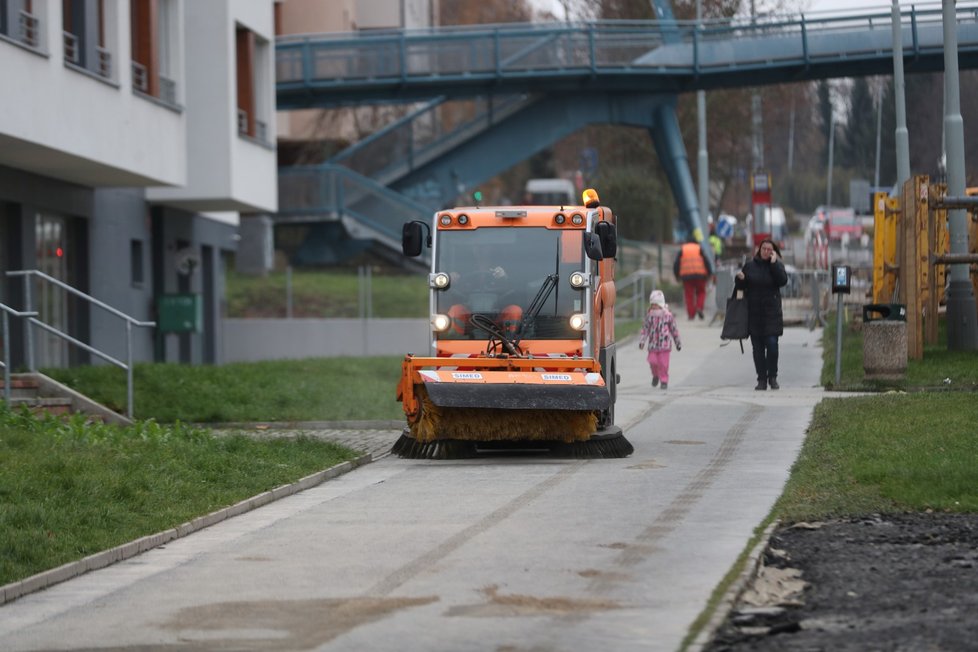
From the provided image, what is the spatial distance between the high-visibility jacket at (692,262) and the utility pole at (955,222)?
9236 millimetres

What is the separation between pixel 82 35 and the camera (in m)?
26.5

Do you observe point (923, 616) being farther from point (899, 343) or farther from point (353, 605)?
point (899, 343)

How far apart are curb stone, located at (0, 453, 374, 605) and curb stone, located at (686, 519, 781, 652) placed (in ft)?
13.3

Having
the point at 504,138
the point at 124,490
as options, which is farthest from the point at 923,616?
the point at 504,138

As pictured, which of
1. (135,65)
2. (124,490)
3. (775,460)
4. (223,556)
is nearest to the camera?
(223,556)

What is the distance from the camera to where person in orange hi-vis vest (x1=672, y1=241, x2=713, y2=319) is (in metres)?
36.4

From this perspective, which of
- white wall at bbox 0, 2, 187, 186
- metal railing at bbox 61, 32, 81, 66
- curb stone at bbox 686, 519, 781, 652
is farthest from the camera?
metal railing at bbox 61, 32, 81, 66

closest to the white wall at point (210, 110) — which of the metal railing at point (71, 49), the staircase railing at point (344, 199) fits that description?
the metal railing at point (71, 49)

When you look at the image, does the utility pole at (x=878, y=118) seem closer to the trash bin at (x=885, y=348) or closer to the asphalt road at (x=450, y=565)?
the trash bin at (x=885, y=348)

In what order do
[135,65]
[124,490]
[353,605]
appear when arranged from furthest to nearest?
1. [135,65]
2. [124,490]
3. [353,605]

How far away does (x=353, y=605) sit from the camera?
9.42 metres

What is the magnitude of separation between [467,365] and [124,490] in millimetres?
4600

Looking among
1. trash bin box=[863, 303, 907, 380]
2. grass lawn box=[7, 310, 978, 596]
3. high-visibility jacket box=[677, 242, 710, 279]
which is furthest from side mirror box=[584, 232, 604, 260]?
high-visibility jacket box=[677, 242, 710, 279]

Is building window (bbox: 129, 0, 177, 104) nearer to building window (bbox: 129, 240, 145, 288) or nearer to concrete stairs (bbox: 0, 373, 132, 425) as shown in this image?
building window (bbox: 129, 240, 145, 288)
